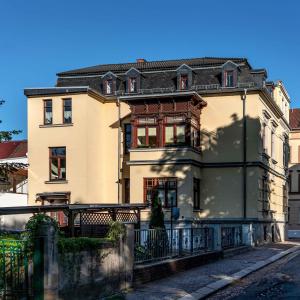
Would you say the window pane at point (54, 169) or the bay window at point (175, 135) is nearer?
the bay window at point (175, 135)

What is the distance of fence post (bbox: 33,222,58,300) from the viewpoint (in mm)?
10828

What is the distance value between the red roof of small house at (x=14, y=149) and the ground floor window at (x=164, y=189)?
2320 cm

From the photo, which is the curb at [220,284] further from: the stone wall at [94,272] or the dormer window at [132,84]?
the dormer window at [132,84]

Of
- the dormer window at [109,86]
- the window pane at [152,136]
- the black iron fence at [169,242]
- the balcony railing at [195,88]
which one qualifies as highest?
the dormer window at [109,86]

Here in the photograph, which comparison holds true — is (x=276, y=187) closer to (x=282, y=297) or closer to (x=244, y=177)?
(x=244, y=177)

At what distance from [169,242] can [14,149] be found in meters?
41.5

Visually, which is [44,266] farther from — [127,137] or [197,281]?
[127,137]

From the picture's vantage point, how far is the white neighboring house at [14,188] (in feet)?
108

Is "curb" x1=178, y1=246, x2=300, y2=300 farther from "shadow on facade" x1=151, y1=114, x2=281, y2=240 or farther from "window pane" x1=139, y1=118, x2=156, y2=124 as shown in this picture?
"window pane" x1=139, y1=118, x2=156, y2=124

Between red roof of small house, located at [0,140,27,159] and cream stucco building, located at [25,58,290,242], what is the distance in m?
19.2

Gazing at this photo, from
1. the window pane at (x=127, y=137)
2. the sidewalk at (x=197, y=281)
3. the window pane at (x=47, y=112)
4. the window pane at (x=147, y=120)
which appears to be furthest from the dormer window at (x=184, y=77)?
the sidewalk at (x=197, y=281)

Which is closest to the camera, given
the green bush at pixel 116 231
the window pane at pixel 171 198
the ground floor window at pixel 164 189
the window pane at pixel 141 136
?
A: the green bush at pixel 116 231

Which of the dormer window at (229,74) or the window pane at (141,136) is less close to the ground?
the dormer window at (229,74)

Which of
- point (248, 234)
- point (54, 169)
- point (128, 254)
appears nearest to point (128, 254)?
point (128, 254)
